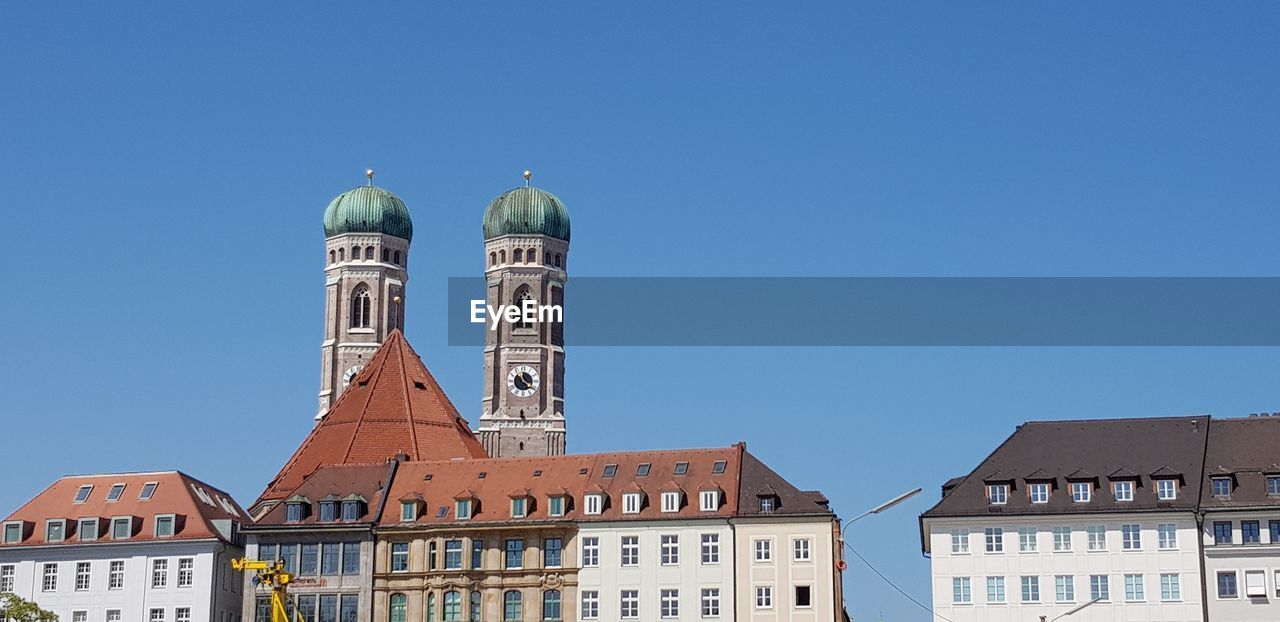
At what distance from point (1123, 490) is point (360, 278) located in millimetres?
95098

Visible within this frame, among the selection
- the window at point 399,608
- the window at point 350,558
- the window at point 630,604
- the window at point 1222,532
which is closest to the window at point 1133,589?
the window at point 1222,532

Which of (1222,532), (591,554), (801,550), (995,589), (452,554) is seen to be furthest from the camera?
(452,554)

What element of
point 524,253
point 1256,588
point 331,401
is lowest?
point 1256,588

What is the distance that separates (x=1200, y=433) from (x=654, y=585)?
2673 centimetres

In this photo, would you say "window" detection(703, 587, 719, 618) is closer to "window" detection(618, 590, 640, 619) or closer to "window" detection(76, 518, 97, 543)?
"window" detection(618, 590, 640, 619)

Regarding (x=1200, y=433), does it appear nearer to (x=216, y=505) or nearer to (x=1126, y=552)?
(x=1126, y=552)

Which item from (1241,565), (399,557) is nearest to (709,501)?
(399,557)

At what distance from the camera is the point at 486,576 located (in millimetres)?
110312

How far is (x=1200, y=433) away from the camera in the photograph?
107062 millimetres

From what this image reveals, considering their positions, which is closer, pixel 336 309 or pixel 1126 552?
pixel 1126 552

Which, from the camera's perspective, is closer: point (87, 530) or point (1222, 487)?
point (1222, 487)

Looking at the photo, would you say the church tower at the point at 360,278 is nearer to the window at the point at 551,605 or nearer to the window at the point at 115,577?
the window at the point at 115,577

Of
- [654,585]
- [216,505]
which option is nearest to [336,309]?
[216,505]

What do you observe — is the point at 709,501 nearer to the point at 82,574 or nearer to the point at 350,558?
the point at 350,558
